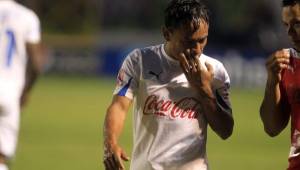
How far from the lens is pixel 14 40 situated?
6.69 meters

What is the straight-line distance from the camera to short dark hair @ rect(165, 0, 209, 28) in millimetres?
5512

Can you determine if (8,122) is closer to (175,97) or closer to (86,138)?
(175,97)

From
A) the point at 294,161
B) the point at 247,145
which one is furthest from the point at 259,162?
the point at 294,161

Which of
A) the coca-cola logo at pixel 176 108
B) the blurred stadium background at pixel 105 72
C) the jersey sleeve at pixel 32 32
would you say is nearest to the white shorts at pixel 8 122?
the jersey sleeve at pixel 32 32

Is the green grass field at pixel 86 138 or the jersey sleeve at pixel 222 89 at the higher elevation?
the jersey sleeve at pixel 222 89

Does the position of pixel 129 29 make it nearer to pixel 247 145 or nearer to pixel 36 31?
pixel 247 145

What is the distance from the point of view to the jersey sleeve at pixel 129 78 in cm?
566

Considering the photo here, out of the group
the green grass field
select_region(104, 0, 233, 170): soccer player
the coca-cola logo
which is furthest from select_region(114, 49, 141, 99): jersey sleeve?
the green grass field

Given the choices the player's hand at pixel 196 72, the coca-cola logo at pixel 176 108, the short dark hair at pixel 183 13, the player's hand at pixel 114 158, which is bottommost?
the player's hand at pixel 114 158

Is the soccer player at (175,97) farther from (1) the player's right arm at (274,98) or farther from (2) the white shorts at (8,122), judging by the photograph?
(2) the white shorts at (8,122)

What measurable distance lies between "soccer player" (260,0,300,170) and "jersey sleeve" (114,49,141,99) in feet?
2.57

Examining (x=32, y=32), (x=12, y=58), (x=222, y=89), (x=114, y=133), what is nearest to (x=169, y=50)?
(x=222, y=89)

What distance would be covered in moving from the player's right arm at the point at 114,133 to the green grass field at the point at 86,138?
18.8 ft

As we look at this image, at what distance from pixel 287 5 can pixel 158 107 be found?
38.6 inches
